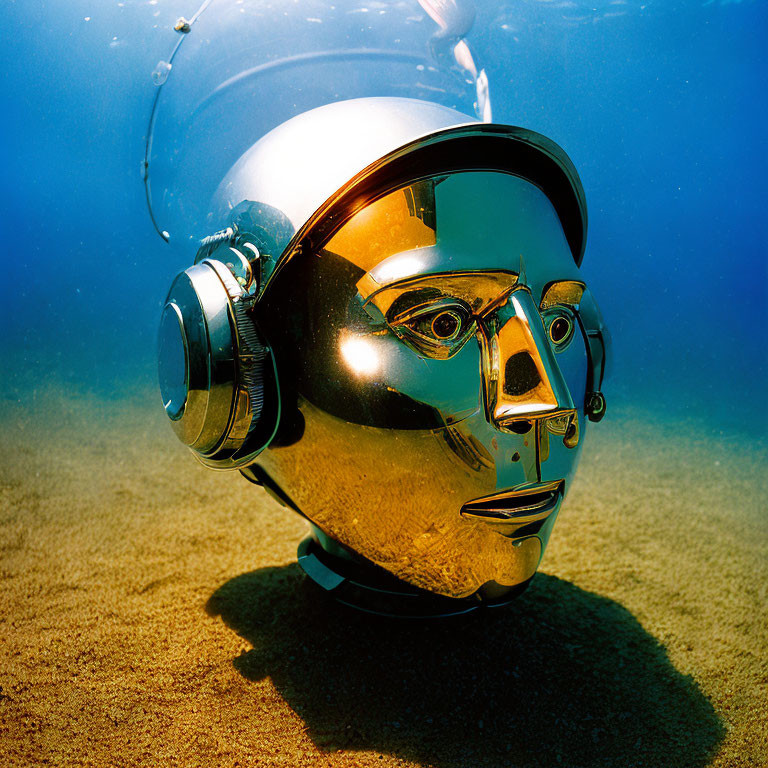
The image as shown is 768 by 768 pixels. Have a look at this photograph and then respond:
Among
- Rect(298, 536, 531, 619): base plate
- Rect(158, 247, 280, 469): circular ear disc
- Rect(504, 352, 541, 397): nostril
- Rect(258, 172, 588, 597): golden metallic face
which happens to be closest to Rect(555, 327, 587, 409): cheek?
Rect(258, 172, 588, 597): golden metallic face

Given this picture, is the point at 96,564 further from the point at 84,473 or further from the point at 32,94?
the point at 32,94

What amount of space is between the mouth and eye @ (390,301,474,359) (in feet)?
0.70

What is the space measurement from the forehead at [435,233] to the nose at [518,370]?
7 centimetres

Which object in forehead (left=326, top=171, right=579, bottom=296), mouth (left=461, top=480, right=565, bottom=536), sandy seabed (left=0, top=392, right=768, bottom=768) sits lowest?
sandy seabed (left=0, top=392, right=768, bottom=768)

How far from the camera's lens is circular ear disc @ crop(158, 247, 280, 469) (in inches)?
36.3

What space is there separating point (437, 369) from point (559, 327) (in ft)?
0.72

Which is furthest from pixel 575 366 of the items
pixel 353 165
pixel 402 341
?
pixel 353 165

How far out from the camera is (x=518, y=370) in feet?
2.85

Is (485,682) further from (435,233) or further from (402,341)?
(435,233)

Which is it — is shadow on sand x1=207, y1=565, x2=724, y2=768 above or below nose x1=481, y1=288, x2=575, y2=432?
below

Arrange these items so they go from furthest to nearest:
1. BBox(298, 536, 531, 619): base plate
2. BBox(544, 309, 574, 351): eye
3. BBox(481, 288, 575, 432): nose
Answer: BBox(298, 536, 531, 619): base plate, BBox(544, 309, 574, 351): eye, BBox(481, 288, 575, 432): nose

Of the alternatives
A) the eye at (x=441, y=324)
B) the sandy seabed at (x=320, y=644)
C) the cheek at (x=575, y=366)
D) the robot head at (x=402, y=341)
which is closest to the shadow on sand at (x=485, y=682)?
the sandy seabed at (x=320, y=644)

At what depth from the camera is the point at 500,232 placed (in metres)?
0.90

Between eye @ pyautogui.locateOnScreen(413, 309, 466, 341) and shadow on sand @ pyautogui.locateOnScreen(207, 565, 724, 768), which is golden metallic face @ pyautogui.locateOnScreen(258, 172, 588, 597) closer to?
eye @ pyautogui.locateOnScreen(413, 309, 466, 341)
